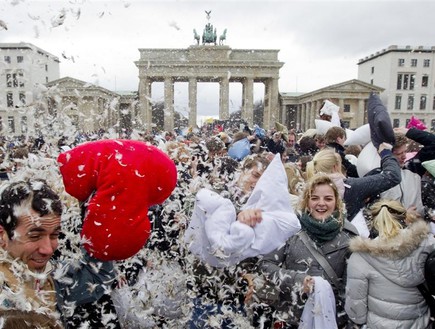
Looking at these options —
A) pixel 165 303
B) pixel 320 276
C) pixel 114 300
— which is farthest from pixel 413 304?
pixel 114 300

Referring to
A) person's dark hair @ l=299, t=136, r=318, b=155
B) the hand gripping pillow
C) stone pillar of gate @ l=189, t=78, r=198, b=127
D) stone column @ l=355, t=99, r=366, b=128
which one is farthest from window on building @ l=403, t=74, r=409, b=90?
the hand gripping pillow

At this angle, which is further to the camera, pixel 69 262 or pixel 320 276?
pixel 320 276

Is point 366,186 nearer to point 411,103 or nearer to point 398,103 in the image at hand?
point 398,103

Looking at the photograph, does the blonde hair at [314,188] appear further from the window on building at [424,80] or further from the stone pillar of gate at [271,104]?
the window on building at [424,80]

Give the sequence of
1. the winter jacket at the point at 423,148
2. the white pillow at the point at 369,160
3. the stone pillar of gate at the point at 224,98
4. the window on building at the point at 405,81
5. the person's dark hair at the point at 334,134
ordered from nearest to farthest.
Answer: the winter jacket at the point at 423,148, the white pillow at the point at 369,160, the person's dark hair at the point at 334,134, the stone pillar of gate at the point at 224,98, the window on building at the point at 405,81

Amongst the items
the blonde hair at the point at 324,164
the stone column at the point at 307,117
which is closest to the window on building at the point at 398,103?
the stone column at the point at 307,117

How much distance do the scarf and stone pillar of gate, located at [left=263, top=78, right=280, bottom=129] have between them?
54930mm

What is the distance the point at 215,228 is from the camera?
7.58ft

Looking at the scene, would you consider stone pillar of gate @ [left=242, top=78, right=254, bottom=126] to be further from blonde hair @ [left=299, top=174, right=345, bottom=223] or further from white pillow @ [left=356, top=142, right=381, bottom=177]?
blonde hair @ [left=299, top=174, right=345, bottom=223]

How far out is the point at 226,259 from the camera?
241cm

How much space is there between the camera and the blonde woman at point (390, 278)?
2.60 m

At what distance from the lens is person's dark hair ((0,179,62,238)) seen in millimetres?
1732

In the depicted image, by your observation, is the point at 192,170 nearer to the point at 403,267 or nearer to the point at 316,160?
the point at 316,160

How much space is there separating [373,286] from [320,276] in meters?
0.35
